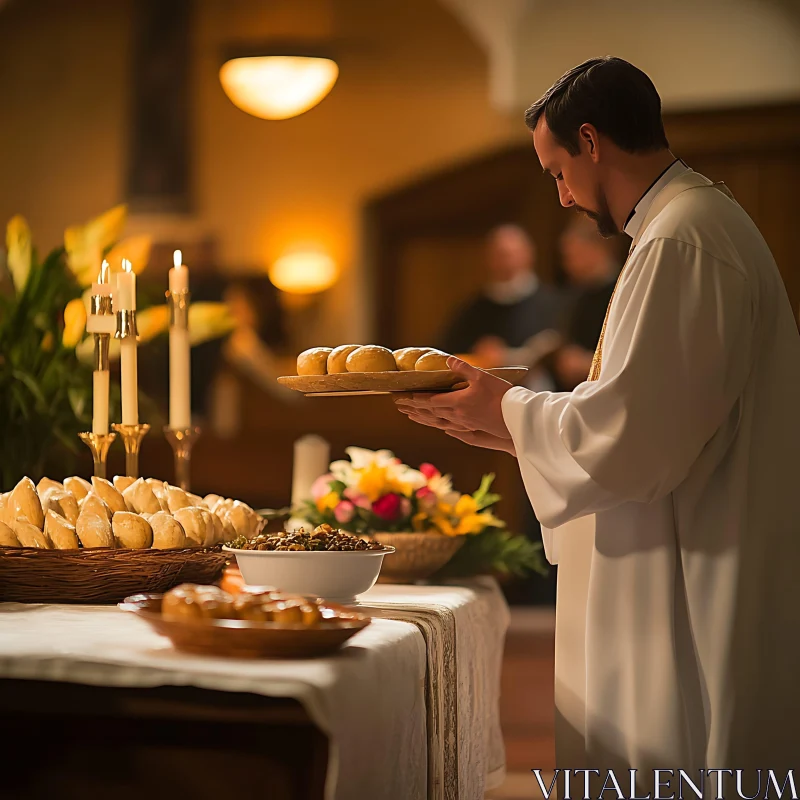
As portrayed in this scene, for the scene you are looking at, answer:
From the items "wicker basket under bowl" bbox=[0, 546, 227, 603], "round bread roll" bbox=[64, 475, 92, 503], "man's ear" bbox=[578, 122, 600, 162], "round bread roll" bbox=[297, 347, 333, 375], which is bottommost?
"wicker basket under bowl" bbox=[0, 546, 227, 603]

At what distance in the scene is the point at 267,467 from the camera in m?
8.59

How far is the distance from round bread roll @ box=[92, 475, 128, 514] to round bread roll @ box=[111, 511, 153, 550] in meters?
0.06

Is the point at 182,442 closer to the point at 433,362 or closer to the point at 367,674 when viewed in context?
the point at 433,362

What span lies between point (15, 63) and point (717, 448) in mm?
8421

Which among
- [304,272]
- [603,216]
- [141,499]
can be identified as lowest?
[141,499]

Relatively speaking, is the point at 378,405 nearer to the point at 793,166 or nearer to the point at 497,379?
the point at 793,166

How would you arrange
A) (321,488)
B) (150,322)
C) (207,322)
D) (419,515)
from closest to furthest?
1. (419,515)
2. (321,488)
3. (150,322)
4. (207,322)

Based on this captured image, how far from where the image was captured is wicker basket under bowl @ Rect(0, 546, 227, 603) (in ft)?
6.84

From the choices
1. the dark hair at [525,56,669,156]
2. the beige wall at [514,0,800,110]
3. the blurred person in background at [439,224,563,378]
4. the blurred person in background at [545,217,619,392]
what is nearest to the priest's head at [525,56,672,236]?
the dark hair at [525,56,669,156]

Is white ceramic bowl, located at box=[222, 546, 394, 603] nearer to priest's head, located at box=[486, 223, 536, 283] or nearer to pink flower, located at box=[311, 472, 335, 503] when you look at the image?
pink flower, located at box=[311, 472, 335, 503]

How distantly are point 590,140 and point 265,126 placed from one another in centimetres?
705

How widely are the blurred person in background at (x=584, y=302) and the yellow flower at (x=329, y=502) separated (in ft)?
17.7

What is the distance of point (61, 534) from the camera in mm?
2105

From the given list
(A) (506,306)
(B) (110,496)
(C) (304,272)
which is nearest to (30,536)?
(B) (110,496)
